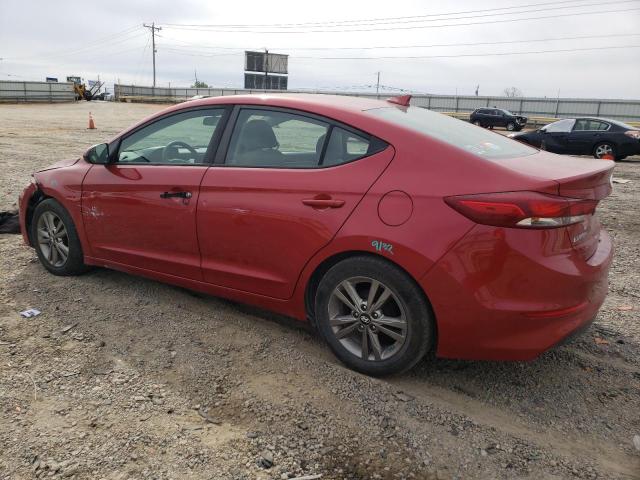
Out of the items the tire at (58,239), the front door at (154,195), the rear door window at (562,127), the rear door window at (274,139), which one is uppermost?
the rear door window at (562,127)

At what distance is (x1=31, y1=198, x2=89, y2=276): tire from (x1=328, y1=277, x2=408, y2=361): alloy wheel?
2.48 meters

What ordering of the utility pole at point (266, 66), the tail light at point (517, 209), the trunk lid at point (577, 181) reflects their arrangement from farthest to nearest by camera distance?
the utility pole at point (266, 66) < the trunk lid at point (577, 181) < the tail light at point (517, 209)

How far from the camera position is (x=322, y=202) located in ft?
9.78

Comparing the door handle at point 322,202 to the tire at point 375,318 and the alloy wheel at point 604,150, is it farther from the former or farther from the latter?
the alloy wheel at point 604,150

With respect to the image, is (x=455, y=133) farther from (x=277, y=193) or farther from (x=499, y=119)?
(x=499, y=119)

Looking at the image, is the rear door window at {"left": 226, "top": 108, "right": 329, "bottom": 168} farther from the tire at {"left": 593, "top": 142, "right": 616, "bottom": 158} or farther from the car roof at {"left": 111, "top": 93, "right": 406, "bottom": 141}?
the tire at {"left": 593, "top": 142, "right": 616, "bottom": 158}

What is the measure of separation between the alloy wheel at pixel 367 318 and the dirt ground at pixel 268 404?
188 mm

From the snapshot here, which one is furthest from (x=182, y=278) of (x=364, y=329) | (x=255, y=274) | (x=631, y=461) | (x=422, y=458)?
(x=631, y=461)

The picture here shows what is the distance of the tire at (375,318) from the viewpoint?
278cm

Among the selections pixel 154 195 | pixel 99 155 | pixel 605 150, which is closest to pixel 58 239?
pixel 99 155

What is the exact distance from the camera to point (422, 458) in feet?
7.97

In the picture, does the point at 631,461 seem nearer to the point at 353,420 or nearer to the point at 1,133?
the point at 353,420

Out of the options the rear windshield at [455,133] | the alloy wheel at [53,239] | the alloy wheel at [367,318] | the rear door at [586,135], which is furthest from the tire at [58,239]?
the rear door at [586,135]

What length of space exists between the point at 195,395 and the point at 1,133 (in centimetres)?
2007
